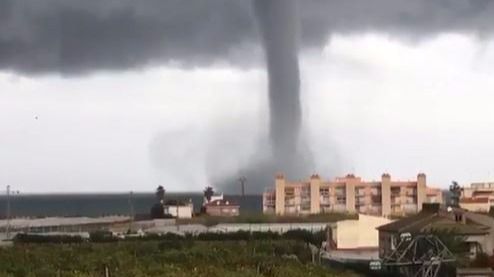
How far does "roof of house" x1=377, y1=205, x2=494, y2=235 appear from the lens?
53.6 m

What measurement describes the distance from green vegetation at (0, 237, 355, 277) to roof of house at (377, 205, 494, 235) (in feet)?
29.0

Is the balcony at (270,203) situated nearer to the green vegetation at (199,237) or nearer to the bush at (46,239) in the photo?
the green vegetation at (199,237)

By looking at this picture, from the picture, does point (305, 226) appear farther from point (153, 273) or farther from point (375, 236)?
point (153, 273)

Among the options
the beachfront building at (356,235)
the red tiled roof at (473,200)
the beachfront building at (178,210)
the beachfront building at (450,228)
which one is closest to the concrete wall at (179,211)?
the beachfront building at (178,210)

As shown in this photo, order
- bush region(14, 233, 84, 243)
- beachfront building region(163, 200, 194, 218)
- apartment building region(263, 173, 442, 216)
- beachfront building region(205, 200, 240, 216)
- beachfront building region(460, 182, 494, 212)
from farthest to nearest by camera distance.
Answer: apartment building region(263, 173, 442, 216) → beachfront building region(205, 200, 240, 216) → beachfront building region(163, 200, 194, 218) → beachfront building region(460, 182, 494, 212) → bush region(14, 233, 84, 243)

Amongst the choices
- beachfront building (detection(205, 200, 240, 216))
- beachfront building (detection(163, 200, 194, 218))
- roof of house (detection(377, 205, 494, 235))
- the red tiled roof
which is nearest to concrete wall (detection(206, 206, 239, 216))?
beachfront building (detection(205, 200, 240, 216))

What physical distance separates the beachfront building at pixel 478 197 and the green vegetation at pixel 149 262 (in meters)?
41.2

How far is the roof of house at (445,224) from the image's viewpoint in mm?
53625

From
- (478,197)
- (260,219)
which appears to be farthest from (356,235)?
(478,197)

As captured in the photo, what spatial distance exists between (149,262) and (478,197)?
2404 inches

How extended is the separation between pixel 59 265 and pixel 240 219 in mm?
48322

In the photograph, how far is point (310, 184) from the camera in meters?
105

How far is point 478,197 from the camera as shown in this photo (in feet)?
306

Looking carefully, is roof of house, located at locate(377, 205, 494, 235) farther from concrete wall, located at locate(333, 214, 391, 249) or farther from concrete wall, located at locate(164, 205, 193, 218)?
concrete wall, located at locate(164, 205, 193, 218)
